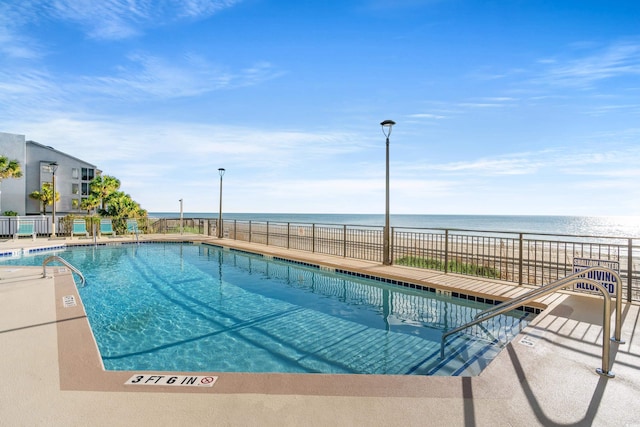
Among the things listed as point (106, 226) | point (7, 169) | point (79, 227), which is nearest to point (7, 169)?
point (7, 169)

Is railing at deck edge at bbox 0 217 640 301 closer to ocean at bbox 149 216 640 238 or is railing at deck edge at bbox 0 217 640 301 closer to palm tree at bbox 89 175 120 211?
palm tree at bbox 89 175 120 211

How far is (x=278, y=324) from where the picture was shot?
4.84 meters

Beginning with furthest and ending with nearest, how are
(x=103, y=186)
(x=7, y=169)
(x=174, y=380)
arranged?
(x=103, y=186), (x=7, y=169), (x=174, y=380)

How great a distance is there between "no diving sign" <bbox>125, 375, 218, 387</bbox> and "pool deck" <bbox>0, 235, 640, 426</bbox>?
72 millimetres

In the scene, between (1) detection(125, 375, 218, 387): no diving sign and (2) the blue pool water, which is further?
(2) the blue pool water

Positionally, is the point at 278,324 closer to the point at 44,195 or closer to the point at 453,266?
the point at 453,266

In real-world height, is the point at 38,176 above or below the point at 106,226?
above

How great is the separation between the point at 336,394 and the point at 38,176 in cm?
3527

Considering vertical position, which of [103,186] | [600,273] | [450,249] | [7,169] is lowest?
[450,249]

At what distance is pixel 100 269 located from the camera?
28.8 feet

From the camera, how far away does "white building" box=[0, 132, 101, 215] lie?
2431cm

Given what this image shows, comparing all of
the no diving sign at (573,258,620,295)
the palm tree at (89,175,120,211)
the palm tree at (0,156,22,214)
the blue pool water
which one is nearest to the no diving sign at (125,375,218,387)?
the blue pool water

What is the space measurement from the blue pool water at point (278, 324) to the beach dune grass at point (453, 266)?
169 cm

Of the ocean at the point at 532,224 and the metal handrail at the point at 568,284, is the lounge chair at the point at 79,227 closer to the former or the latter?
the metal handrail at the point at 568,284
